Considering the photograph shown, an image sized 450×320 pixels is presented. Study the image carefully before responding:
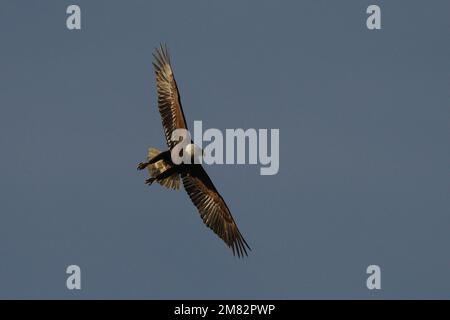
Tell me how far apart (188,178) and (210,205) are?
0.72 meters

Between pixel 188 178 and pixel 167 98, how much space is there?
1718mm

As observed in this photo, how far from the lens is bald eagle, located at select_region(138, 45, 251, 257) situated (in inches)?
1291

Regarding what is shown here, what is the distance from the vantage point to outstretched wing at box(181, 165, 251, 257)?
108 ft

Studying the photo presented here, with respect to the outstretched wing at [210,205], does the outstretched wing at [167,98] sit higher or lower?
higher

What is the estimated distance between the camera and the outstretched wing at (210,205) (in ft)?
108

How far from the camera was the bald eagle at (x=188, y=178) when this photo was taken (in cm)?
3278

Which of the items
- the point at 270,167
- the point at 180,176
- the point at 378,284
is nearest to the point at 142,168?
the point at 180,176

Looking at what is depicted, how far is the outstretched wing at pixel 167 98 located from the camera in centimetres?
3291

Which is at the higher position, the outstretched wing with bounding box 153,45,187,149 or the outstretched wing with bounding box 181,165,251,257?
the outstretched wing with bounding box 153,45,187,149

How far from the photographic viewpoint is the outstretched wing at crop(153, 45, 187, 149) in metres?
32.9

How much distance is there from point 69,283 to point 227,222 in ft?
12.6

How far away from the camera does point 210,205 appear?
33219 mm

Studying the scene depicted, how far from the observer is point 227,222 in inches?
1304

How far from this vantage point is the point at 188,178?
33312 mm
